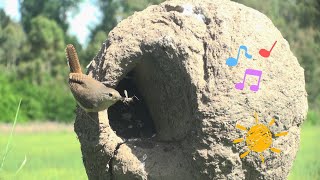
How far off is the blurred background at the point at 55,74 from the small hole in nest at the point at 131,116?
2.01 metres

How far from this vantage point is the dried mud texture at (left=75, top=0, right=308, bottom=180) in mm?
3938

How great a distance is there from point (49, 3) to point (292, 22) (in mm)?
11515

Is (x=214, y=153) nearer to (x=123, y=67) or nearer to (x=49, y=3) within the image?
(x=123, y=67)

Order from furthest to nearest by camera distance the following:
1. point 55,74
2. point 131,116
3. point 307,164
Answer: point 55,74, point 307,164, point 131,116

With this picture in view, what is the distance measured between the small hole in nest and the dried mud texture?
19 cm

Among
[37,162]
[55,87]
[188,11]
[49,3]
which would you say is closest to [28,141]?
[37,162]

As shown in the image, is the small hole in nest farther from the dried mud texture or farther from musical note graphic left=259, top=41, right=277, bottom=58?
musical note graphic left=259, top=41, right=277, bottom=58

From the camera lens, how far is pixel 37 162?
29.5 ft

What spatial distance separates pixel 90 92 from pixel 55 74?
54.1 feet

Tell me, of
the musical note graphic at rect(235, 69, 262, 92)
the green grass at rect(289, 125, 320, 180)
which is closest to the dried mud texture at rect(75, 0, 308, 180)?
the musical note graphic at rect(235, 69, 262, 92)

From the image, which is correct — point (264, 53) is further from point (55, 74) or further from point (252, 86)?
point (55, 74)

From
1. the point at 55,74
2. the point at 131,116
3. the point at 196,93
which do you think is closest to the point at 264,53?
the point at 196,93

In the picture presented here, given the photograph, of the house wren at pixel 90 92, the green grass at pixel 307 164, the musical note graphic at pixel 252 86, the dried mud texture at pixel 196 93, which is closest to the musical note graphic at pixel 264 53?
the dried mud texture at pixel 196 93

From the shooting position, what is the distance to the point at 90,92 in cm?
389
